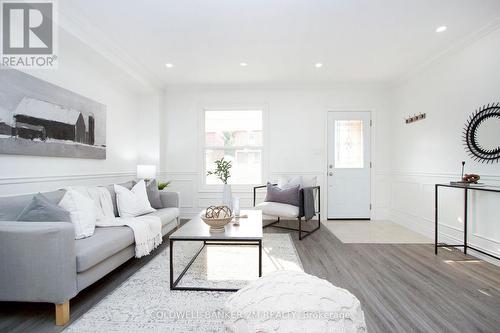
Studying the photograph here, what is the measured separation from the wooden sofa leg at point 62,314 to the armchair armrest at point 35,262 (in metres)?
0.04

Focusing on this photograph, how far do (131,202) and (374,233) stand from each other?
3485mm

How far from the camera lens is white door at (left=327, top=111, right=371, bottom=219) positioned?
4.61 m

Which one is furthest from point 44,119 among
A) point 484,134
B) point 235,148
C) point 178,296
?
point 484,134

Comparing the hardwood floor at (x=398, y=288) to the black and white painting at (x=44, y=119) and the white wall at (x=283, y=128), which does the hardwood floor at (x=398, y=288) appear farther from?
the white wall at (x=283, y=128)

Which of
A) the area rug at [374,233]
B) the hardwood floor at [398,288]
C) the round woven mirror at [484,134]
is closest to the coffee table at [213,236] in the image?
the hardwood floor at [398,288]

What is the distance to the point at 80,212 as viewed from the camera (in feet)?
6.98

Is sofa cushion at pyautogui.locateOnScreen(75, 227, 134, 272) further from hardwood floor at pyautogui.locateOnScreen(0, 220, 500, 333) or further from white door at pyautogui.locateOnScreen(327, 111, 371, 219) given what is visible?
white door at pyautogui.locateOnScreen(327, 111, 371, 219)

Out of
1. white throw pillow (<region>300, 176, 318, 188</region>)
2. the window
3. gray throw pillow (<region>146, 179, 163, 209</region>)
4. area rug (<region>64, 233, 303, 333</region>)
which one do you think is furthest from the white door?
gray throw pillow (<region>146, 179, 163, 209</region>)

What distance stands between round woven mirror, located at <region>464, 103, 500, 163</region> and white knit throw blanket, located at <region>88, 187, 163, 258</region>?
148 inches

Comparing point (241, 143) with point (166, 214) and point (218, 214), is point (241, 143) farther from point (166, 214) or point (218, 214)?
point (218, 214)

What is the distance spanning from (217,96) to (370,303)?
405 centimetres

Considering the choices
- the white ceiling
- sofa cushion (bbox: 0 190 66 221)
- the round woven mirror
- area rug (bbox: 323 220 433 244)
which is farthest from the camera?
area rug (bbox: 323 220 433 244)

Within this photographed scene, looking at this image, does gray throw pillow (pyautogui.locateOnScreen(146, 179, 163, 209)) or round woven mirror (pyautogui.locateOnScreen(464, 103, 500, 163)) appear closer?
round woven mirror (pyautogui.locateOnScreen(464, 103, 500, 163))

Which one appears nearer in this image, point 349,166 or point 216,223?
point 216,223
